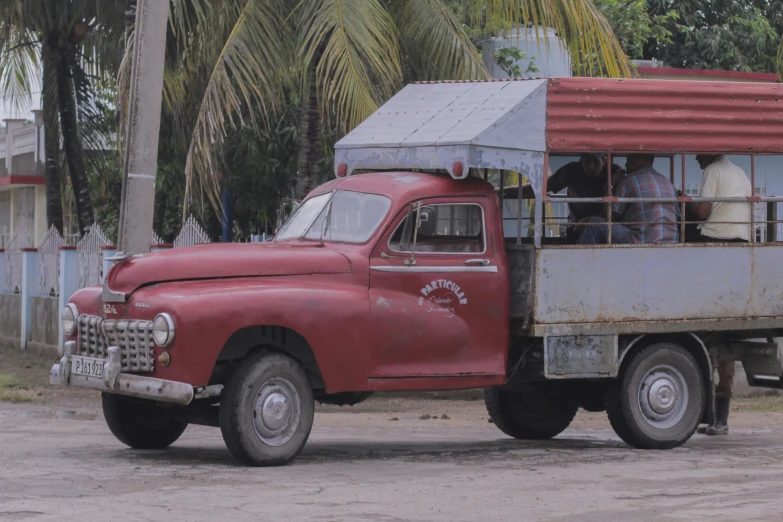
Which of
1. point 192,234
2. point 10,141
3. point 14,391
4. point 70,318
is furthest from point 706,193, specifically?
point 10,141

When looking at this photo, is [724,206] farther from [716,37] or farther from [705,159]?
[716,37]

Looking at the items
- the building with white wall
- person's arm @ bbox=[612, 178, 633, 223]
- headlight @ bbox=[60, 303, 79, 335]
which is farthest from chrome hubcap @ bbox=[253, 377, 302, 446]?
the building with white wall

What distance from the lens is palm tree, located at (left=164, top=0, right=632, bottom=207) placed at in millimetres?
13195

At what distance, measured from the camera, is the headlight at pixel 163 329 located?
27.5 feet

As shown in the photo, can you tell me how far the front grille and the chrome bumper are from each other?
0.22 feet

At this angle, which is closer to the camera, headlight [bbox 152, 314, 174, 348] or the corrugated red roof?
headlight [bbox 152, 314, 174, 348]

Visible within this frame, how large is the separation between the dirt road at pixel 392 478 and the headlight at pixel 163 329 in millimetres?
839

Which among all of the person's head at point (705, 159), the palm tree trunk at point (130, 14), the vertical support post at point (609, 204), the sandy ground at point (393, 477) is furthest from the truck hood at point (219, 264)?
the palm tree trunk at point (130, 14)

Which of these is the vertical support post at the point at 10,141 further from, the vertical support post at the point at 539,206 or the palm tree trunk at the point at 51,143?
the vertical support post at the point at 539,206

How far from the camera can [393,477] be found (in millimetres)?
8414

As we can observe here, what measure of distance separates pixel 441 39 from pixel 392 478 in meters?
7.03

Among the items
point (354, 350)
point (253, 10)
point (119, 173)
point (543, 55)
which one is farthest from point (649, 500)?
point (119, 173)

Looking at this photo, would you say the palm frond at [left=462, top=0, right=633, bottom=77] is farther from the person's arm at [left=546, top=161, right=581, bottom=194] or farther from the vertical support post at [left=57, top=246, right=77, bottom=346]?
the vertical support post at [left=57, top=246, right=77, bottom=346]

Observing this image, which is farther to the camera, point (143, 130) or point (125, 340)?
point (143, 130)
